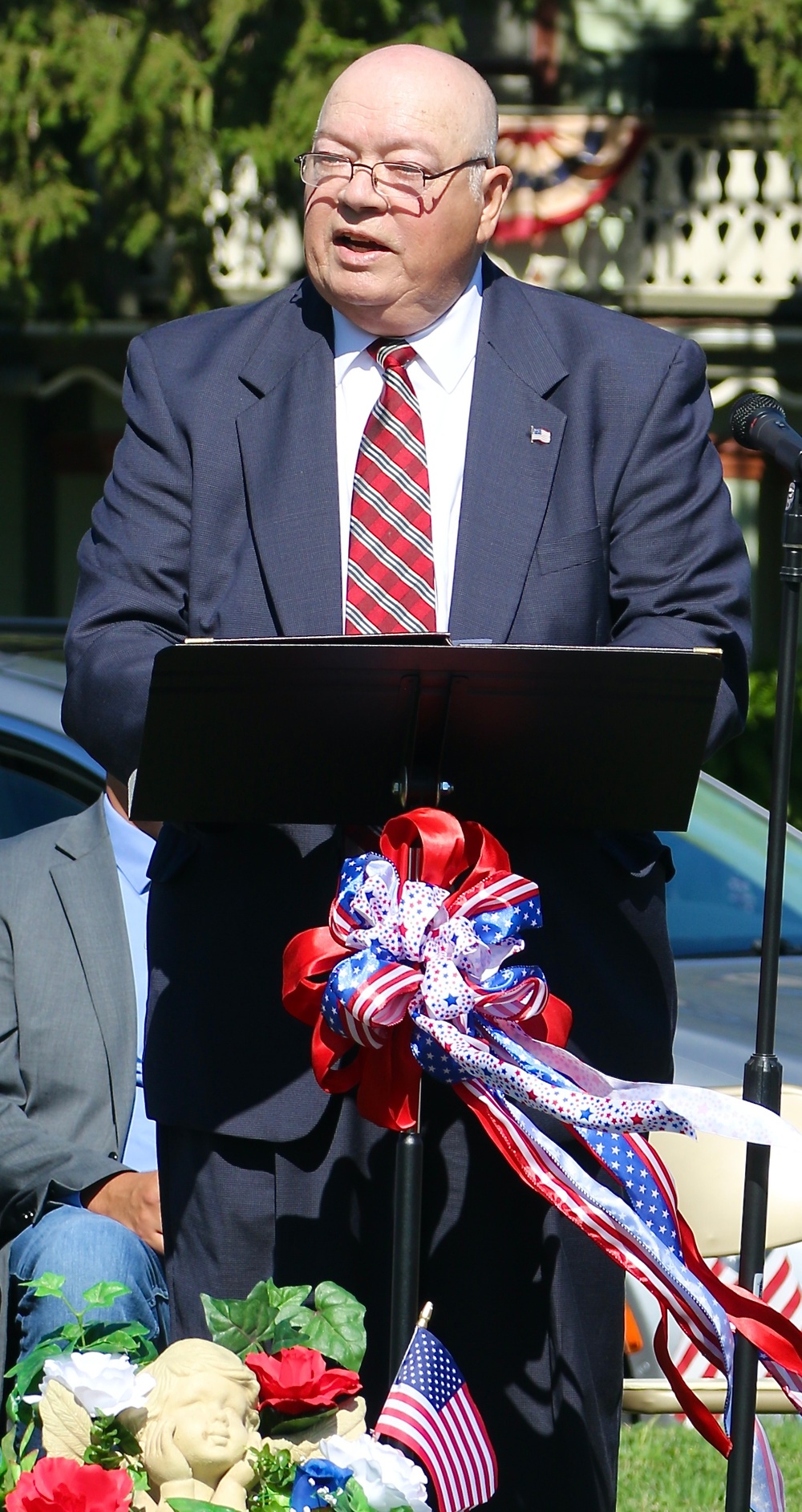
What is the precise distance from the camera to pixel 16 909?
3650mm

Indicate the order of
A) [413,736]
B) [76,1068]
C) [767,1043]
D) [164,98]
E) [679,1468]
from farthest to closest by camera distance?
1. [164,98]
2. [679,1468]
3. [76,1068]
4. [767,1043]
5. [413,736]

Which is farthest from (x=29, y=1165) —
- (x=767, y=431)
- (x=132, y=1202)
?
(x=767, y=431)

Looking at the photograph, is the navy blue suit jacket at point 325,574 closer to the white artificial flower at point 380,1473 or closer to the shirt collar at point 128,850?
the white artificial flower at point 380,1473

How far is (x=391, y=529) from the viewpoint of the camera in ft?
8.62

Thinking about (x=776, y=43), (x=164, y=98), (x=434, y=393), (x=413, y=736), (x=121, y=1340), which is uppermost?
(x=776, y=43)

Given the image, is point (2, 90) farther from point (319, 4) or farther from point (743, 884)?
point (743, 884)

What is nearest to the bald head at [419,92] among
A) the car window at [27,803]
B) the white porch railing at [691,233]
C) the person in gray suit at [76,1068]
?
the person in gray suit at [76,1068]

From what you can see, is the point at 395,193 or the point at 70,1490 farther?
the point at 395,193

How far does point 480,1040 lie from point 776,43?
905 centimetres

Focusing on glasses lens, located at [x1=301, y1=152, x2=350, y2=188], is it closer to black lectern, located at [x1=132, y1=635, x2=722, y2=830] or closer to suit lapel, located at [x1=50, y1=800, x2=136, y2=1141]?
black lectern, located at [x1=132, y1=635, x2=722, y2=830]

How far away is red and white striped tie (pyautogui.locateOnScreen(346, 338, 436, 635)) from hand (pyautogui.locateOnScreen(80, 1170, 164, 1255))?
3.88ft

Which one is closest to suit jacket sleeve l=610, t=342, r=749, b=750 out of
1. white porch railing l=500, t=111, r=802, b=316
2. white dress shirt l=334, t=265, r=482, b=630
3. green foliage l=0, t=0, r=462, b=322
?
white dress shirt l=334, t=265, r=482, b=630

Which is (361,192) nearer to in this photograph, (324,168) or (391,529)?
(324,168)

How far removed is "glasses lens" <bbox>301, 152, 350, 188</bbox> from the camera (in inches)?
104
